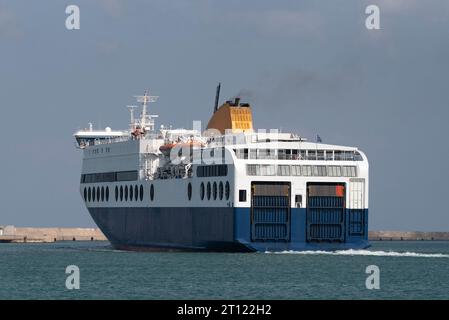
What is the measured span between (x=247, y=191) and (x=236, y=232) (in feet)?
7.92

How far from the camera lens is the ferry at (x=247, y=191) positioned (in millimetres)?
84438

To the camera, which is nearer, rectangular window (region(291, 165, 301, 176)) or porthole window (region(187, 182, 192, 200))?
rectangular window (region(291, 165, 301, 176))

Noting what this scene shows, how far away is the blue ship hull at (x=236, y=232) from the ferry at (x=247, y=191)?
2.3 inches

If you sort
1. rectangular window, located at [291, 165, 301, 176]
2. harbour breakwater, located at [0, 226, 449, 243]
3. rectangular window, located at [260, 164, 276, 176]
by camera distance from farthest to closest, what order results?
harbour breakwater, located at [0, 226, 449, 243], rectangular window, located at [291, 165, 301, 176], rectangular window, located at [260, 164, 276, 176]

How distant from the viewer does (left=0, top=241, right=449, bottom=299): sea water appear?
204 ft

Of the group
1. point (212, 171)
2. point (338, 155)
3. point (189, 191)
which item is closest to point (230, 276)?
point (212, 171)

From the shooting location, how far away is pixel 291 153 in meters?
85.8

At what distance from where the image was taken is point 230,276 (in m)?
70.6

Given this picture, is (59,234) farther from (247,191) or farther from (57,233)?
(247,191)

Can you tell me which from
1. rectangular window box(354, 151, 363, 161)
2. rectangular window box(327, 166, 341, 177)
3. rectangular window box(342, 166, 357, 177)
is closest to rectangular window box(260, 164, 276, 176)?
rectangular window box(327, 166, 341, 177)

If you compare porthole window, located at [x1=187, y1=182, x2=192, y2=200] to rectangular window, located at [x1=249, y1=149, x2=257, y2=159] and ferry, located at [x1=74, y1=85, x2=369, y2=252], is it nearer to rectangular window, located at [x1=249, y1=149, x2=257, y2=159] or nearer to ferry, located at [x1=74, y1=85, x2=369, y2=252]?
ferry, located at [x1=74, y1=85, x2=369, y2=252]

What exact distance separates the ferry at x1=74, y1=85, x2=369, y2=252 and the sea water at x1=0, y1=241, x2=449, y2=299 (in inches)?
44.9

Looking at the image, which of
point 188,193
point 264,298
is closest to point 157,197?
point 188,193
